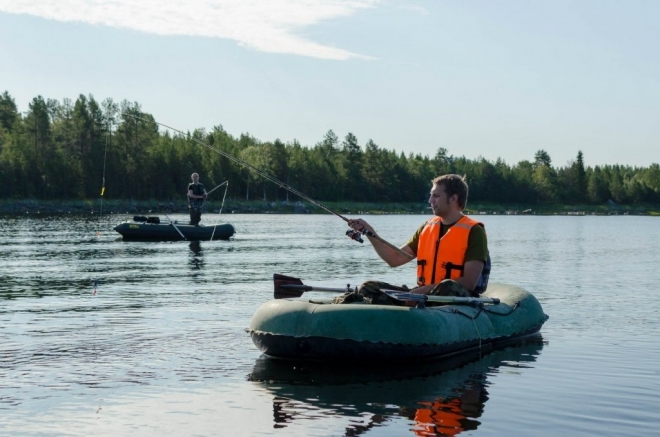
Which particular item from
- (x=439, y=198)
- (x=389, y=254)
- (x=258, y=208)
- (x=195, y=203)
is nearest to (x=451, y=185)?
(x=439, y=198)

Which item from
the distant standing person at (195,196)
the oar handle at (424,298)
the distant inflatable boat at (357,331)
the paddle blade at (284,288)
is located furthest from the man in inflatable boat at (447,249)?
the distant standing person at (195,196)

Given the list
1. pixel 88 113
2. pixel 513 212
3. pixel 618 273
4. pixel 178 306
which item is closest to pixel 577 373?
pixel 178 306

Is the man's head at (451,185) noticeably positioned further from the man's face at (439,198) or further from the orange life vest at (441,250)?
the orange life vest at (441,250)

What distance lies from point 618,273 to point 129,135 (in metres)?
88.7

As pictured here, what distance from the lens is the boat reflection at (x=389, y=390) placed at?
843cm

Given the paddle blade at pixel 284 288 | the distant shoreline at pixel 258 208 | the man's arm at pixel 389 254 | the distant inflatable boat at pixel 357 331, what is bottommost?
the distant inflatable boat at pixel 357 331

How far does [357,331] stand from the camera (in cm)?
1028

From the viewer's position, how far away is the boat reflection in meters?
8.43

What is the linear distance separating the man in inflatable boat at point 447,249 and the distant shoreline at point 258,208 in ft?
227

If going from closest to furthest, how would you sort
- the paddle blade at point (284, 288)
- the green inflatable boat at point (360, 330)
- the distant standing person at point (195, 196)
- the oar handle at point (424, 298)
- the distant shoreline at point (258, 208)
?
the green inflatable boat at point (360, 330) → the oar handle at point (424, 298) → the paddle blade at point (284, 288) → the distant standing person at point (195, 196) → the distant shoreline at point (258, 208)

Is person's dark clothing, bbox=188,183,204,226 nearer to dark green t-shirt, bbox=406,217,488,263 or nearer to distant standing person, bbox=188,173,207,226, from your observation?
distant standing person, bbox=188,173,207,226

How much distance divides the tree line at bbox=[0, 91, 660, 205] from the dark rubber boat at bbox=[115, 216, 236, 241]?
39834mm

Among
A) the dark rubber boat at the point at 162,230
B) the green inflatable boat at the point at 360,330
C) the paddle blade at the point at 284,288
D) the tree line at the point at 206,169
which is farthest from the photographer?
the tree line at the point at 206,169

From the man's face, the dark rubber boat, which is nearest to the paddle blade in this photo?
the man's face
